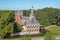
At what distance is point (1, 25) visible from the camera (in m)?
21.2

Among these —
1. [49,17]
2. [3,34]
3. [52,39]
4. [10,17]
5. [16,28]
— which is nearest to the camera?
[52,39]

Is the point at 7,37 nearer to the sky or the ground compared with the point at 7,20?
nearer to the ground

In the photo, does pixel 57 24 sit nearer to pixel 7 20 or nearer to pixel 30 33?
pixel 30 33

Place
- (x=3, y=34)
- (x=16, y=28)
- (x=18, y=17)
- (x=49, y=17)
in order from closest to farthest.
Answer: (x=3, y=34)
(x=16, y=28)
(x=18, y=17)
(x=49, y=17)

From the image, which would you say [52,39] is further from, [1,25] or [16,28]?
[16,28]

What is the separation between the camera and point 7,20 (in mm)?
21453

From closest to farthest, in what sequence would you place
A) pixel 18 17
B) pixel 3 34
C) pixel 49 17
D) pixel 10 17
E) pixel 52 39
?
pixel 52 39 → pixel 3 34 → pixel 10 17 → pixel 18 17 → pixel 49 17

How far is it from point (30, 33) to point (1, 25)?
384cm

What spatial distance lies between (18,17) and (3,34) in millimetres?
9090

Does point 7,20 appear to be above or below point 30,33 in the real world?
above

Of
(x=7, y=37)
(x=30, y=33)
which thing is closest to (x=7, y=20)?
(x=7, y=37)

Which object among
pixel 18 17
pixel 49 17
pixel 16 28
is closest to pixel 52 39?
pixel 16 28

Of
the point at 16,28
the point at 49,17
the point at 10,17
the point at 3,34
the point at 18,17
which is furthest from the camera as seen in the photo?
the point at 49,17

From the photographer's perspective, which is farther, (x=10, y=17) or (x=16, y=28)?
(x=16, y=28)
